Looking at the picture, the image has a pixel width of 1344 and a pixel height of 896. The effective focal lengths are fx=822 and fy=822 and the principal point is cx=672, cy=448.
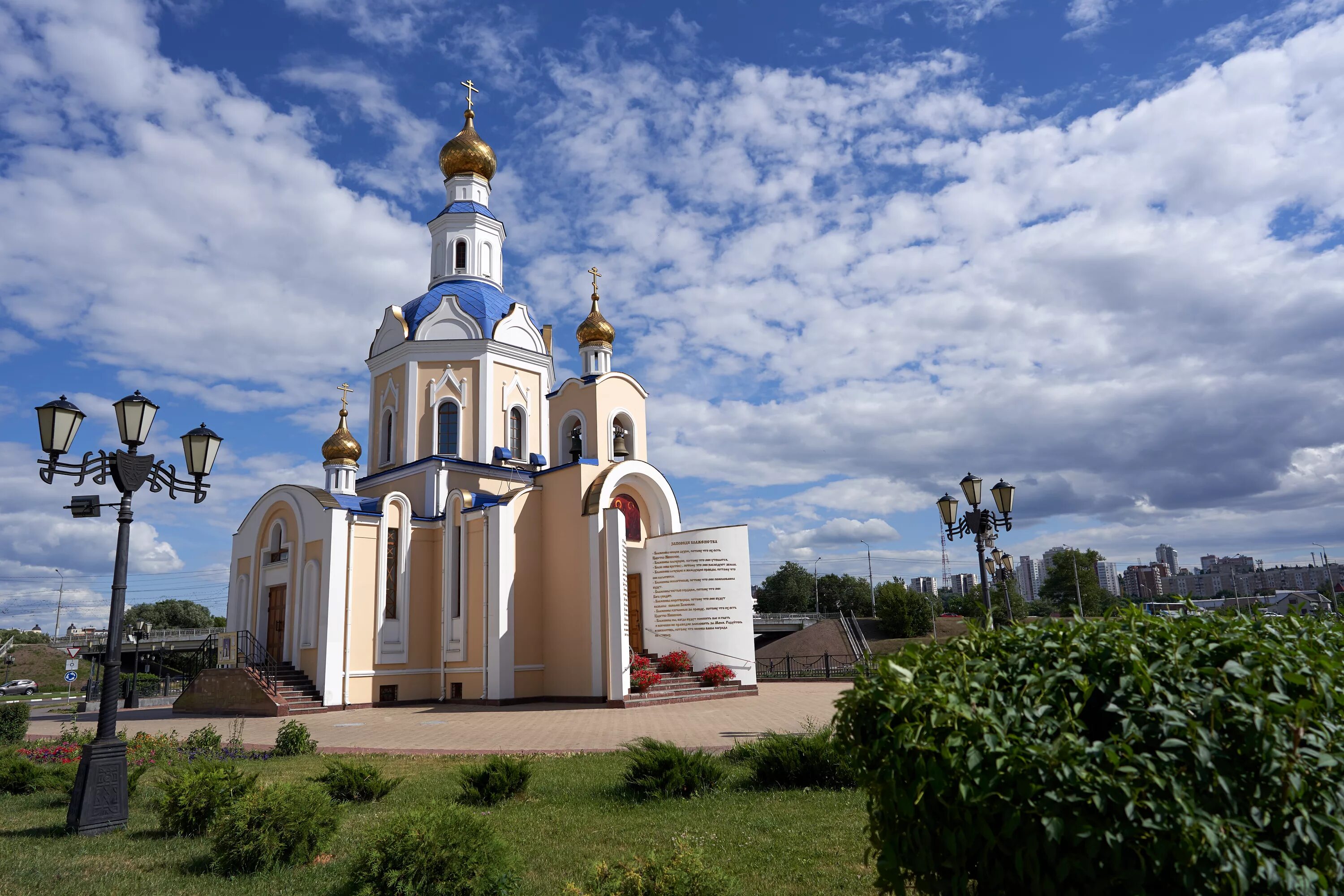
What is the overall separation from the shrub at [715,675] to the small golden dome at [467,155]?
1653cm

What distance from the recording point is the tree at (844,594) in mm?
70938

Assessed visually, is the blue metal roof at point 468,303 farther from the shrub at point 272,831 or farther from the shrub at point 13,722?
the shrub at point 272,831

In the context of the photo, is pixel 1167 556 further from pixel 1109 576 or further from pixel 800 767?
pixel 800 767

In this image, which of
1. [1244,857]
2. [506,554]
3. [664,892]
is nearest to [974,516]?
[506,554]

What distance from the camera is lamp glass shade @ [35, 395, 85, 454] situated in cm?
767

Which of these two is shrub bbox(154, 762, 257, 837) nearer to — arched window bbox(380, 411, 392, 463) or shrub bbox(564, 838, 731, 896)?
shrub bbox(564, 838, 731, 896)

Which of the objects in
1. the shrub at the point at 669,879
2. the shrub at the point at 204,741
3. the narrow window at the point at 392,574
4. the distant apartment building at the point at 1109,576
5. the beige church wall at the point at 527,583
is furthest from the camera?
the distant apartment building at the point at 1109,576

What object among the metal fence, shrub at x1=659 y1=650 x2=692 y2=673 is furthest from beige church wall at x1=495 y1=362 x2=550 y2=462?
the metal fence

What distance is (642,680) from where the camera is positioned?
17969 millimetres

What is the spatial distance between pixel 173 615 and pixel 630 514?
6669 cm

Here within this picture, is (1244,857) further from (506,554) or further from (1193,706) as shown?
(506,554)

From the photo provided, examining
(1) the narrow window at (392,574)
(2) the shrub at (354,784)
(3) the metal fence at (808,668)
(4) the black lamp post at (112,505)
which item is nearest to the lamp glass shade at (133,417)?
(4) the black lamp post at (112,505)

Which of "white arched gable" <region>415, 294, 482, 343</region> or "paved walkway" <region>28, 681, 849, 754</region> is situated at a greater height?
"white arched gable" <region>415, 294, 482, 343</region>

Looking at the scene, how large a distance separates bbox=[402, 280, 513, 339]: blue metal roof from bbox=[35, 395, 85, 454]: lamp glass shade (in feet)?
50.5
